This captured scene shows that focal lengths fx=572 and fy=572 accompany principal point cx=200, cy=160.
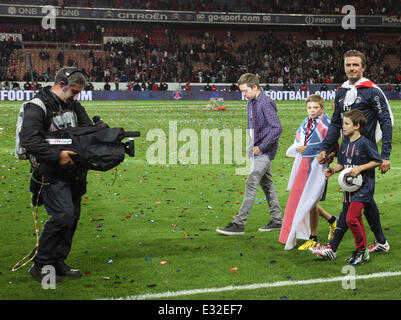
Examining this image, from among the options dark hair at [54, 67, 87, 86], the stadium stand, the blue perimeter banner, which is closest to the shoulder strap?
dark hair at [54, 67, 87, 86]

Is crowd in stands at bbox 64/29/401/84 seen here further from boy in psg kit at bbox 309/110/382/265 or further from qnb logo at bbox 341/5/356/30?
boy in psg kit at bbox 309/110/382/265

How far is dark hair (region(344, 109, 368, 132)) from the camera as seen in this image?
612 cm

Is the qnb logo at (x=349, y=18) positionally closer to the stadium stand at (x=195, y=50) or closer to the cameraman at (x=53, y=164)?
the stadium stand at (x=195, y=50)

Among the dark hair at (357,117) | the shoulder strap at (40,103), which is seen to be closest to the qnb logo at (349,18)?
the dark hair at (357,117)

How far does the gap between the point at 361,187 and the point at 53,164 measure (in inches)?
126

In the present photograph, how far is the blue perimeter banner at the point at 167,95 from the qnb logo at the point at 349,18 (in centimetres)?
1633

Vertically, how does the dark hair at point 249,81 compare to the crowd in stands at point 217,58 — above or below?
below

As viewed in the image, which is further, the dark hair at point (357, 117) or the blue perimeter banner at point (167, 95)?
the blue perimeter banner at point (167, 95)

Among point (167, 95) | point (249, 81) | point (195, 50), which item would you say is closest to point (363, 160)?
point (249, 81)

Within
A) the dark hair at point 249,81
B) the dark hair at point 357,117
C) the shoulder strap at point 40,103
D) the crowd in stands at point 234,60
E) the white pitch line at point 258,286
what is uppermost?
the crowd in stands at point 234,60

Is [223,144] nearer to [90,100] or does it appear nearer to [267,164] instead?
[267,164]

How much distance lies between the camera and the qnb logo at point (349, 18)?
60612 mm

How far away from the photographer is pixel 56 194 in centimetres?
545

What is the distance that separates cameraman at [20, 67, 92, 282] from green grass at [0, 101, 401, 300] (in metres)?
0.48
